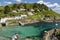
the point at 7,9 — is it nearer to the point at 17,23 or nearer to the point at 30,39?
the point at 17,23

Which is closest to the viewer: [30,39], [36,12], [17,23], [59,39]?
[59,39]

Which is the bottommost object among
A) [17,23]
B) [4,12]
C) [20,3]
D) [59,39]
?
[59,39]

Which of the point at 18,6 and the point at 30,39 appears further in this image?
the point at 18,6

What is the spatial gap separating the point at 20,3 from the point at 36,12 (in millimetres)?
22208

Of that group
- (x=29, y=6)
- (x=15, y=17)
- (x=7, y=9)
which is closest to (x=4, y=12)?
(x=7, y=9)

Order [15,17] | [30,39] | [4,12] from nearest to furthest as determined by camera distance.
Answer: [30,39], [15,17], [4,12]

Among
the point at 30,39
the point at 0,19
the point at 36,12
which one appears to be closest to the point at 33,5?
the point at 36,12

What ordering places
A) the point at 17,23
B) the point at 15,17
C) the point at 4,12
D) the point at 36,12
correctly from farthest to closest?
the point at 36,12 → the point at 4,12 → the point at 15,17 → the point at 17,23

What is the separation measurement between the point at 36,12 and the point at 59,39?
140 meters

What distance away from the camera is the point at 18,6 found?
601 feet

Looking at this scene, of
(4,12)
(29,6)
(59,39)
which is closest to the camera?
(59,39)

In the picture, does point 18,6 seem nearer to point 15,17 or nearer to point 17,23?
point 15,17

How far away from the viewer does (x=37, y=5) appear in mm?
192000

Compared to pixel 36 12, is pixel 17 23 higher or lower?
lower
